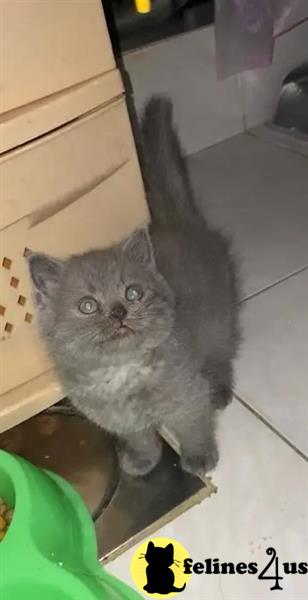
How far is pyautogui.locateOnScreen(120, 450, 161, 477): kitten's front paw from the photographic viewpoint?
110 centimetres


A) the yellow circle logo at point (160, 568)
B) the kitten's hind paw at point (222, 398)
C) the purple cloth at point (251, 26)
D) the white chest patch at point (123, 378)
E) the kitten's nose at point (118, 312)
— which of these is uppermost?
the purple cloth at point (251, 26)

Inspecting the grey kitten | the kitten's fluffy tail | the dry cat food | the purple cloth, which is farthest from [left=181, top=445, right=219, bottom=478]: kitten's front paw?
the purple cloth

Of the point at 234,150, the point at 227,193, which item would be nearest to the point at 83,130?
the point at 227,193

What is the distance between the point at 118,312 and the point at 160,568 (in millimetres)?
352

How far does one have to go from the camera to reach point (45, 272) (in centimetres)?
96

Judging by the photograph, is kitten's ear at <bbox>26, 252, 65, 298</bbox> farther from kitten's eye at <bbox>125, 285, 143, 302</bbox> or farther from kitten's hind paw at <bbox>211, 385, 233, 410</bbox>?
kitten's hind paw at <bbox>211, 385, 233, 410</bbox>

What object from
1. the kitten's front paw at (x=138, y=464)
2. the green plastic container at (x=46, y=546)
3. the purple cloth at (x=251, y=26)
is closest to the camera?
the green plastic container at (x=46, y=546)

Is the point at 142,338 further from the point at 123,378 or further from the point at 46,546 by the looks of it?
the point at 46,546

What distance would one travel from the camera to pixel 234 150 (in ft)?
6.01

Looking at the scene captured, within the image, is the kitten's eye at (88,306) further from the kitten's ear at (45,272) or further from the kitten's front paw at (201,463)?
the kitten's front paw at (201,463)

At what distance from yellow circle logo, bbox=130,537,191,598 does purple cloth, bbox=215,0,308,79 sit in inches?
40.8

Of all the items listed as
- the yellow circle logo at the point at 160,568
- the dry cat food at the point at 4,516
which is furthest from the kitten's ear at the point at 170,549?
the dry cat food at the point at 4,516

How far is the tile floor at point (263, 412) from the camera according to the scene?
960 mm

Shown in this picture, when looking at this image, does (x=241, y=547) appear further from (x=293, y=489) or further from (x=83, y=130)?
(x=83, y=130)
